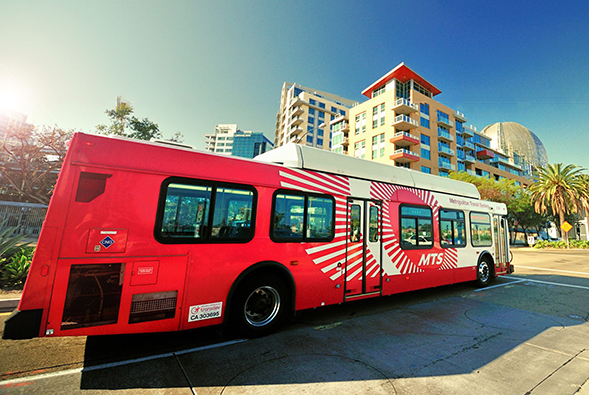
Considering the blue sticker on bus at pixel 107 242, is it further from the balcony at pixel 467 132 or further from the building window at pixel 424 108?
the balcony at pixel 467 132

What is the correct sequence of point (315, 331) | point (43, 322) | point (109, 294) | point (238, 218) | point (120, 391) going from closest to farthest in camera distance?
1. point (120, 391)
2. point (43, 322)
3. point (109, 294)
4. point (238, 218)
5. point (315, 331)

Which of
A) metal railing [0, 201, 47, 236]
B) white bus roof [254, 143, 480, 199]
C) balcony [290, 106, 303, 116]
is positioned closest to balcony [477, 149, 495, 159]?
balcony [290, 106, 303, 116]

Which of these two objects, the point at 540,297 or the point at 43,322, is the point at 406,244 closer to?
the point at 540,297

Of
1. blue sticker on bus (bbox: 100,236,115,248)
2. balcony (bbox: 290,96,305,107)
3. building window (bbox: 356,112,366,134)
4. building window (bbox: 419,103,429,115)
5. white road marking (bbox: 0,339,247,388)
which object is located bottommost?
white road marking (bbox: 0,339,247,388)

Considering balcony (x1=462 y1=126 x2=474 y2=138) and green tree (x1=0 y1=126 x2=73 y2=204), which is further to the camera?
balcony (x1=462 y1=126 x2=474 y2=138)

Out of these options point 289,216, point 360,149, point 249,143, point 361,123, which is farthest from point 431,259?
point 249,143

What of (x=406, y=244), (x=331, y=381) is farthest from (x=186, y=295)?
(x=406, y=244)

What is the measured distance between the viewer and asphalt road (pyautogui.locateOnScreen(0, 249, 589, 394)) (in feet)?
9.65

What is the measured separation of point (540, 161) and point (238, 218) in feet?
491

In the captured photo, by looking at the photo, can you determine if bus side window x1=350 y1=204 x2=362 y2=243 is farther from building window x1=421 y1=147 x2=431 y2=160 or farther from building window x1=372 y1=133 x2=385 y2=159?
building window x1=421 y1=147 x2=431 y2=160

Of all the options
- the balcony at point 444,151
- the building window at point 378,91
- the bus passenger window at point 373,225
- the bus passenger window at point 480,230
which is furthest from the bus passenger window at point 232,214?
the balcony at point 444,151

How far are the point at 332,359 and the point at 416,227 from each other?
4.62m

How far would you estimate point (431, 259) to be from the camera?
7.19 metres

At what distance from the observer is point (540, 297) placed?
7.79 meters
